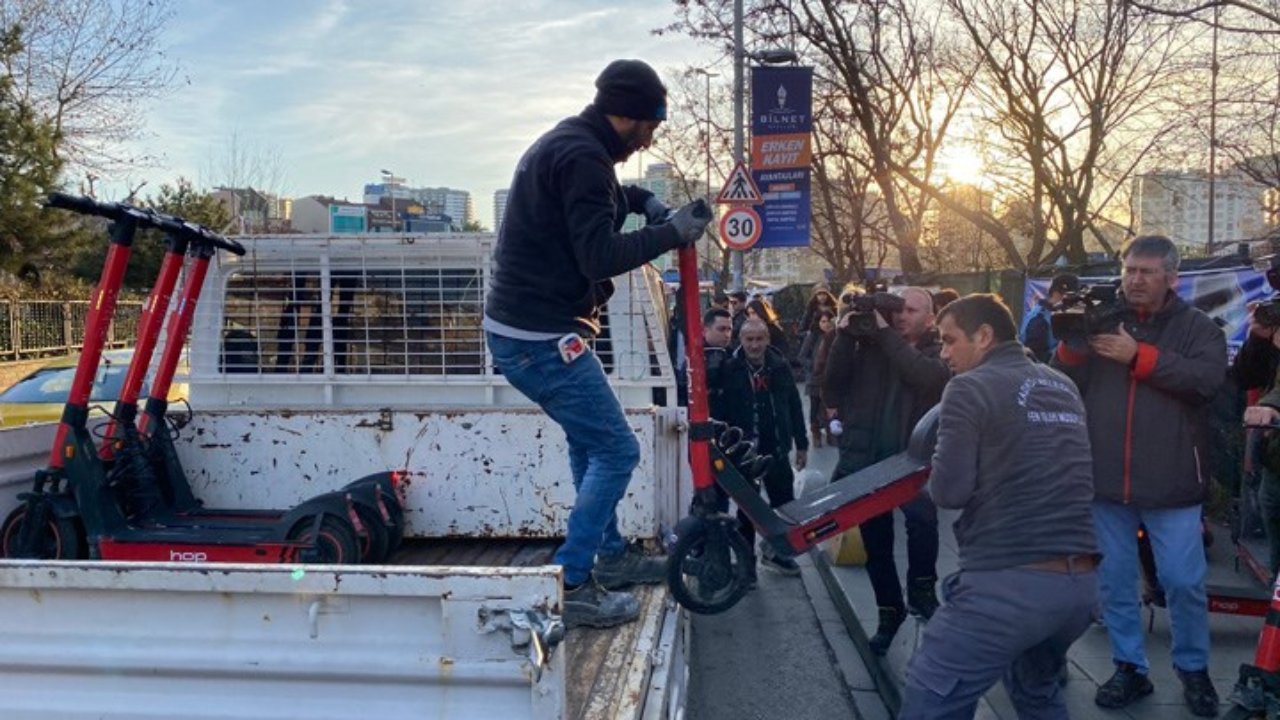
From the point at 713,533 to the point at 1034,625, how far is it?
1113mm

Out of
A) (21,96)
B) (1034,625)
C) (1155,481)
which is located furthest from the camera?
(21,96)

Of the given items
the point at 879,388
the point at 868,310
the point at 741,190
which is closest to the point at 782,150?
the point at 741,190

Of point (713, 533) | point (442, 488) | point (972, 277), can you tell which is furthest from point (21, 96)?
point (713, 533)

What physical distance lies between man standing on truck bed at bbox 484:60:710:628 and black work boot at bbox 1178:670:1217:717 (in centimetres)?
241

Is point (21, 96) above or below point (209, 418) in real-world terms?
above

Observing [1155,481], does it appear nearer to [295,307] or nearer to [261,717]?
[261,717]

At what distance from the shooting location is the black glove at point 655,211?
11.7ft

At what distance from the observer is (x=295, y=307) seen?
491 cm

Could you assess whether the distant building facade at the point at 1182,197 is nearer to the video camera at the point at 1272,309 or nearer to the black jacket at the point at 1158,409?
the video camera at the point at 1272,309

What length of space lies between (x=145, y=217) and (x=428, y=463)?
1588 millimetres

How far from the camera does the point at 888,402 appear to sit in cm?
516

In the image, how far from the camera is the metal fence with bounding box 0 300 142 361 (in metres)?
20.1

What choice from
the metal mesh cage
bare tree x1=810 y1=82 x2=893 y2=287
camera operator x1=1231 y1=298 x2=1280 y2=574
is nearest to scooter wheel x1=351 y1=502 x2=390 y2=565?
the metal mesh cage

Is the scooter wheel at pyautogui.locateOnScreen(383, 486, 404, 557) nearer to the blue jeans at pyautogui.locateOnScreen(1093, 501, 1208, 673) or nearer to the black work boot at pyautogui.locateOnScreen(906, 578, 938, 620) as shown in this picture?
the black work boot at pyautogui.locateOnScreen(906, 578, 938, 620)
